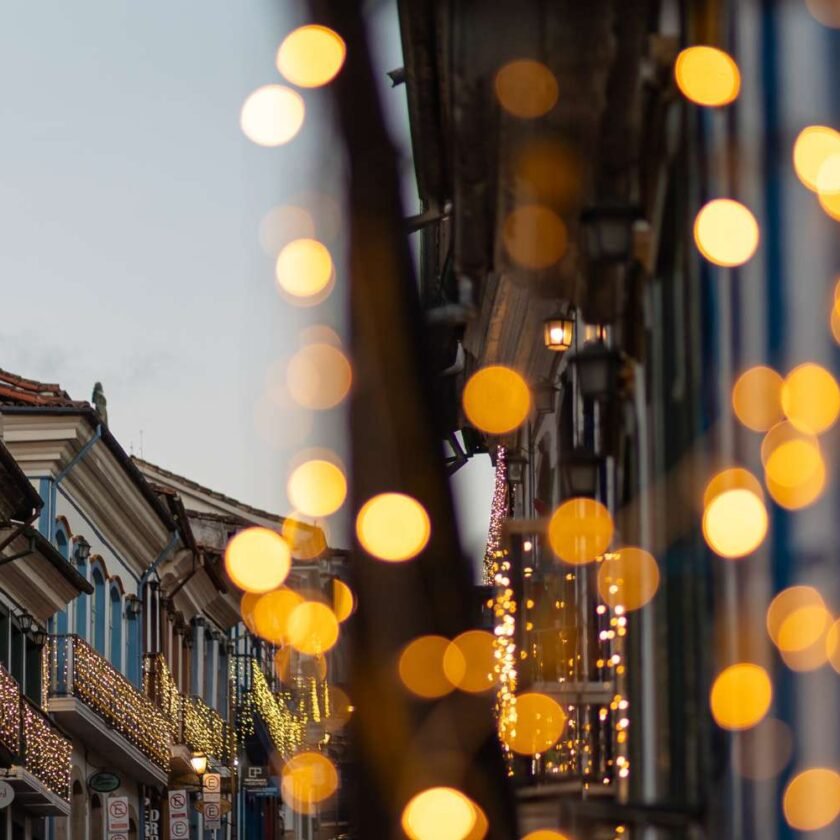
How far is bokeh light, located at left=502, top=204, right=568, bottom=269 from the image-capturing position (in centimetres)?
784

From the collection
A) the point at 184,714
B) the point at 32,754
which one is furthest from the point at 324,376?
the point at 184,714

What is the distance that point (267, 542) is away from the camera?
5762 mm

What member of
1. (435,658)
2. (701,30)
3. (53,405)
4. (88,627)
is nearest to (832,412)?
(701,30)

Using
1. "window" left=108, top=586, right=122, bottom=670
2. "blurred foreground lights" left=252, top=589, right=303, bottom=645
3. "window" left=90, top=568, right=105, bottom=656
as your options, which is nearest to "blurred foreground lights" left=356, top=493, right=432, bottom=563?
"blurred foreground lights" left=252, top=589, right=303, bottom=645

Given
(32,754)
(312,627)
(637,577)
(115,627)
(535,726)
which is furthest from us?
(115,627)

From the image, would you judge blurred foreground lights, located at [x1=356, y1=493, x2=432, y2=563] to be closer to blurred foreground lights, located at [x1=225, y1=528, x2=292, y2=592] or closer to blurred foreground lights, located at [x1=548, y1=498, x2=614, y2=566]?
blurred foreground lights, located at [x1=225, y1=528, x2=292, y2=592]

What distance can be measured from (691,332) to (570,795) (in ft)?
7.79

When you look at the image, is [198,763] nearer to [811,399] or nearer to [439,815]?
[811,399]

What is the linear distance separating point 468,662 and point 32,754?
2589cm

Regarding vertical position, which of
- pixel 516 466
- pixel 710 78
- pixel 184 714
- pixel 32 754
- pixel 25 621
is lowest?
pixel 710 78

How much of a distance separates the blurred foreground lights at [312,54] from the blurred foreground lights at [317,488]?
0.62m

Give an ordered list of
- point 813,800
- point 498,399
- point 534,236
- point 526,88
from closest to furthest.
Answer: point 813,800, point 526,88, point 534,236, point 498,399

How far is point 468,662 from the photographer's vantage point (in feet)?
13.1

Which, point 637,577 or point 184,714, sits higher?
point 184,714
